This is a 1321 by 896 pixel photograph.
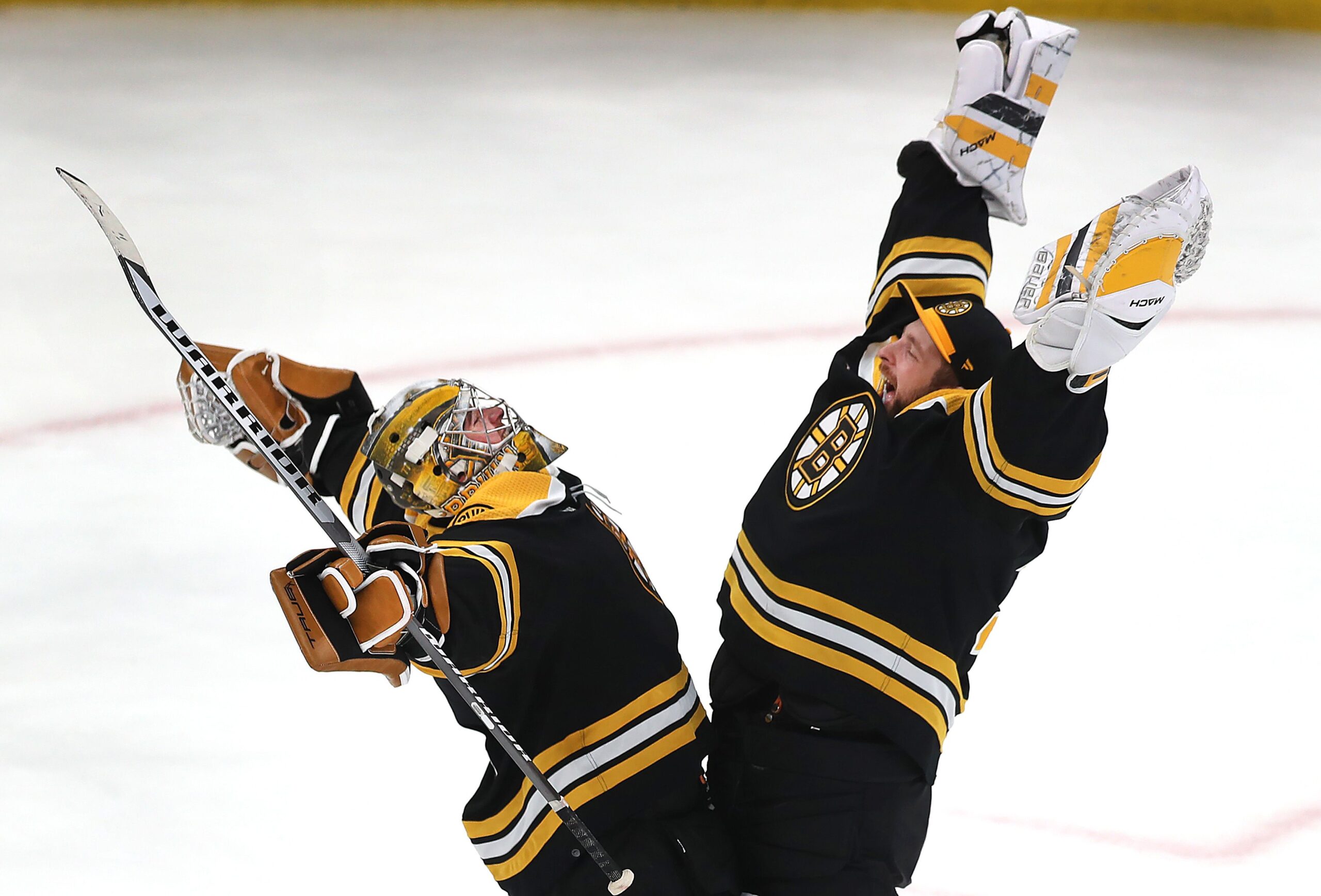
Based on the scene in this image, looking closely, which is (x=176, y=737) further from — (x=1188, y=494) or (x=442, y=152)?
(x=442, y=152)

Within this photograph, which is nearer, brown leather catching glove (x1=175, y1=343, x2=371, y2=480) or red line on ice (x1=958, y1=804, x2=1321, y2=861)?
brown leather catching glove (x1=175, y1=343, x2=371, y2=480)

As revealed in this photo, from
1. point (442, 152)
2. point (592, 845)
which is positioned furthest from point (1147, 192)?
point (442, 152)

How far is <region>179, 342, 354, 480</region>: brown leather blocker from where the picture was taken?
7.11 ft

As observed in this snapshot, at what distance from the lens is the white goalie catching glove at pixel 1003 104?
2.21m

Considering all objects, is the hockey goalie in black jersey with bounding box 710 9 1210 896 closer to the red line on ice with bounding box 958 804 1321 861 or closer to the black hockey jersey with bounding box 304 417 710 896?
the black hockey jersey with bounding box 304 417 710 896

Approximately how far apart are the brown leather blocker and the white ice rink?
30.4 inches

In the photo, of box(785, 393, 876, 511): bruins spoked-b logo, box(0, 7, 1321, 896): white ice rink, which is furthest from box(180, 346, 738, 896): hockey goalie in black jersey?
box(0, 7, 1321, 896): white ice rink

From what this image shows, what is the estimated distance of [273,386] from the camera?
86.4 inches

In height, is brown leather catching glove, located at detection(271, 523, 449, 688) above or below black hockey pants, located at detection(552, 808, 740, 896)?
above

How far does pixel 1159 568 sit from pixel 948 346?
1645 mm

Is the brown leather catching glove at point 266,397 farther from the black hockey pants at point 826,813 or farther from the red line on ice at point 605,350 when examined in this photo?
the red line on ice at point 605,350

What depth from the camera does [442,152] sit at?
5348 mm

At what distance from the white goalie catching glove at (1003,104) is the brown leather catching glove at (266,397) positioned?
38.5 inches

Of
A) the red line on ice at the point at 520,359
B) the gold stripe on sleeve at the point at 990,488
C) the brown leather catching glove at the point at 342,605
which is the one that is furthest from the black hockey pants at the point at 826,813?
the red line on ice at the point at 520,359
